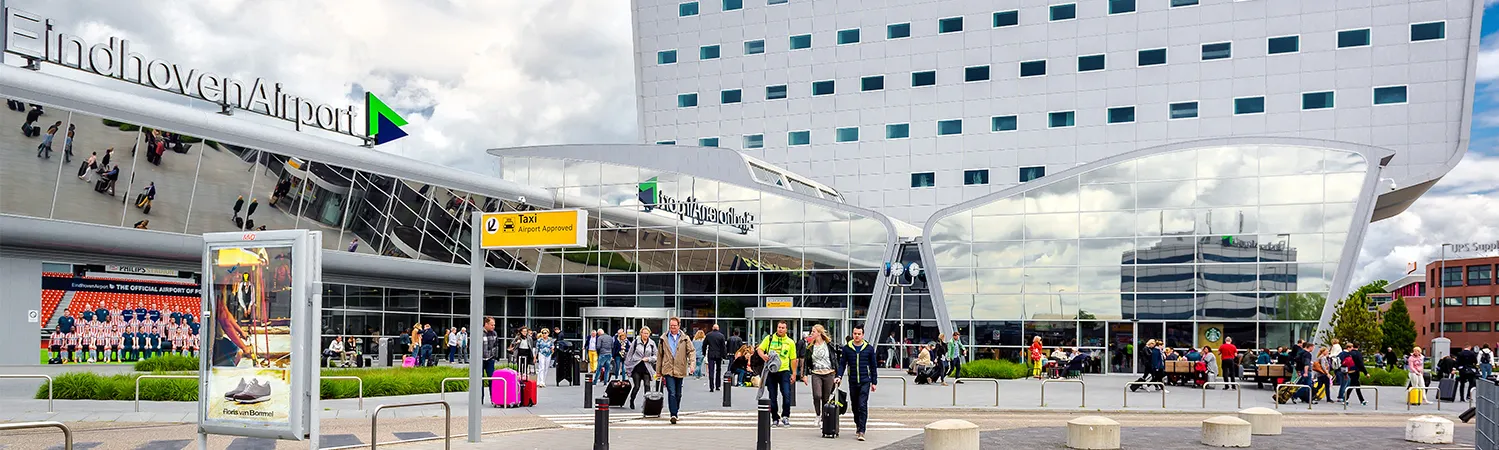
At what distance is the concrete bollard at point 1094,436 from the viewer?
49.7 feet

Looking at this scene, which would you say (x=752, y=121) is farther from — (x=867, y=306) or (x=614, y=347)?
(x=614, y=347)

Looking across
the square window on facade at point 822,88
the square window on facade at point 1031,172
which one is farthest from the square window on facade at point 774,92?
the square window on facade at point 1031,172

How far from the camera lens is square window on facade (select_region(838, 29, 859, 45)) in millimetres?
57656

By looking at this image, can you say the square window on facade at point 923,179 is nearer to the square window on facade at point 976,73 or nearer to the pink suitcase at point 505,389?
the square window on facade at point 976,73

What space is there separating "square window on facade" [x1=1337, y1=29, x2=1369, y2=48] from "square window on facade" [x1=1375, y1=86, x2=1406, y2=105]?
2.01 m

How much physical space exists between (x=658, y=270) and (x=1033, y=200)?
14672 mm

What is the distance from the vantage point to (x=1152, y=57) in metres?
51.8

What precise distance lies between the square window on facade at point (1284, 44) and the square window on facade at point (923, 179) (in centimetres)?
1528

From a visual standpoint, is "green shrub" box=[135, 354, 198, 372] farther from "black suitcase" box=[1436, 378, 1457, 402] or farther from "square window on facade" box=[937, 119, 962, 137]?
"square window on facade" box=[937, 119, 962, 137]

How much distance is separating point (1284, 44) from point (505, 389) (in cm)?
4052

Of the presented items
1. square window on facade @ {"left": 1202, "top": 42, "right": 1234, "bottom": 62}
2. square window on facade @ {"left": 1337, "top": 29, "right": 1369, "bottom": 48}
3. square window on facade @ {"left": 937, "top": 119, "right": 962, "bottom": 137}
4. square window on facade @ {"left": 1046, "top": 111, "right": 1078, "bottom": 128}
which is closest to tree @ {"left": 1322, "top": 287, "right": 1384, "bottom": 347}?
square window on facade @ {"left": 1337, "top": 29, "right": 1369, "bottom": 48}

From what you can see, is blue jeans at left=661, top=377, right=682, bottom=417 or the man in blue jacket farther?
blue jeans at left=661, top=377, right=682, bottom=417

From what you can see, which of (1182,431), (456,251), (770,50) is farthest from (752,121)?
(1182,431)

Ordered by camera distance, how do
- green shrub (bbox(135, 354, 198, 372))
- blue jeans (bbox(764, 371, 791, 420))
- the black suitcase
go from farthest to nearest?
the black suitcase
green shrub (bbox(135, 354, 198, 372))
blue jeans (bbox(764, 371, 791, 420))
